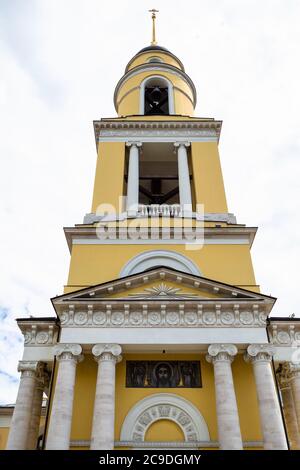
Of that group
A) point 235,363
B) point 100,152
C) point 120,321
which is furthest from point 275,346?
point 100,152

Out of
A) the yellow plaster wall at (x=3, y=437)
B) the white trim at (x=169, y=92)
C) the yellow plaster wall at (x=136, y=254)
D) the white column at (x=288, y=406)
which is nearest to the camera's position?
the white column at (x=288, y=406)

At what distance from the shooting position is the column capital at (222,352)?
544 inches

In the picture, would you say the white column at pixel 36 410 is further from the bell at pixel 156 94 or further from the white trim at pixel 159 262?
the bell at pixel 156 94

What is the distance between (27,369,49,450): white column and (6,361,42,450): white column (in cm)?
39

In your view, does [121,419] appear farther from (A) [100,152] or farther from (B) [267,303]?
(A) [100,152]

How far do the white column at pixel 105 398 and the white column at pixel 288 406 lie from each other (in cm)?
570

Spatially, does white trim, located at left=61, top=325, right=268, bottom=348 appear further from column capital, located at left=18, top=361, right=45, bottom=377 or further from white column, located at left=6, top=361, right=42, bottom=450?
white column, located at left=6, top=361, right=42, bottom=450

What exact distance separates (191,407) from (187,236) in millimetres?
6800

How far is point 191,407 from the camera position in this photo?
564 inches

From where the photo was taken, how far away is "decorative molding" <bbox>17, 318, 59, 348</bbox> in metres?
15.4

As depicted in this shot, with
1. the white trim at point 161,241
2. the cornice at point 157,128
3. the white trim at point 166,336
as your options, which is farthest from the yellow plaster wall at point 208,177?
the white trim at point 166,336

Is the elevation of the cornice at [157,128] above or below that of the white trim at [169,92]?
below

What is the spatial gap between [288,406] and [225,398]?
3.93 m

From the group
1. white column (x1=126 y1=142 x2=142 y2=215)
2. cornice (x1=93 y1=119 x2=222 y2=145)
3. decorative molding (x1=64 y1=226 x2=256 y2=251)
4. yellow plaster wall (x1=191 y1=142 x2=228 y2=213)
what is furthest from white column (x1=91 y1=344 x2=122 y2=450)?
cornice (x1=93 y1=119 x2=222 y2=145)
